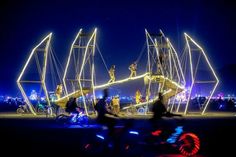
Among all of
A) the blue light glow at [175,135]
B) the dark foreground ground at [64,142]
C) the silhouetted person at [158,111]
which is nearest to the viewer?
the blue light glow at [175,135]

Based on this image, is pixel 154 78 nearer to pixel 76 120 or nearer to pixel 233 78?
pixel 76 120

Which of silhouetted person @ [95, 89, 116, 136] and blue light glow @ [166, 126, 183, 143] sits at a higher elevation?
silhouetted person @ [95, 89, 116, 136]

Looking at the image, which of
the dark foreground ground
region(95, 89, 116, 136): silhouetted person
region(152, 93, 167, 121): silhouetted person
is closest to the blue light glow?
the dark foreground ground

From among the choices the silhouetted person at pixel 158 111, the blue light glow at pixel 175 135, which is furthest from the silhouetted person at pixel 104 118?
the blue light glow at pixel 175 135

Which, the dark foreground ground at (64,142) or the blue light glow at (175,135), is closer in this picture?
the blue light glow at (175,135)

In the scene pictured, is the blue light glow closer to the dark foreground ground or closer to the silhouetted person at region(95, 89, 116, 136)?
the dark foreground ground

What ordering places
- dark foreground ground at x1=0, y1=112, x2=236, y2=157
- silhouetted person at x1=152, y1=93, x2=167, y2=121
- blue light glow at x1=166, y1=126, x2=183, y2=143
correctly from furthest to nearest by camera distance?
silhouetted person at x1=152, y1=93, x2=167, y2=121 < dark foreground ground at x1=0, y1=112, x2=236, y2=157 < blue light glow at x1=166, y1=126, x2=183, y2=143

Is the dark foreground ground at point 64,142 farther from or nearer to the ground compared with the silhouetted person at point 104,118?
nearer to the ground

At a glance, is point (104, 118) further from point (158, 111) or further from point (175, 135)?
point (175, 135)

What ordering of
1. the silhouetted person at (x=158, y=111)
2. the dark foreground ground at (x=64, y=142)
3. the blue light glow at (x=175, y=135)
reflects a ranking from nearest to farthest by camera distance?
the blue light glow at (x=175, y=135) < the dark foreground ground at (x=64, y=142) < the silhouetted person at (x=158, y=111)

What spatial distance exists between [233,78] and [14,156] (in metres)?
127

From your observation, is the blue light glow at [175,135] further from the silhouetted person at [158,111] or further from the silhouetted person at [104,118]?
the silhouetted person at [104,118]

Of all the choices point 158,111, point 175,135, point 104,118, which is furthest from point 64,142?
point 175,135

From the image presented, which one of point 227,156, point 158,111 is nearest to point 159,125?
point 158,111
